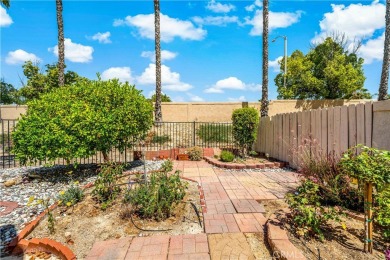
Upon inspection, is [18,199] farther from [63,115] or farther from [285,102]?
[285,102]

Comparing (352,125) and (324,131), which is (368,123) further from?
(324,131)

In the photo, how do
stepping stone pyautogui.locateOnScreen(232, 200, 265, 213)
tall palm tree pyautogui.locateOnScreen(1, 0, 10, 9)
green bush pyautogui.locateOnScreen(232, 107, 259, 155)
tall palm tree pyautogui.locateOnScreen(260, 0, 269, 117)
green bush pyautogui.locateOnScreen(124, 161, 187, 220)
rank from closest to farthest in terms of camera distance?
green bush pyautogui.locateOnScreen(124, 161, 187, 220)
stepping stone pyautogui.locateOnScreen(232, 200, 265, 213)
green bush pyautogui.locateOnScreen(232, 107, 259, 155)
tall palm tree pyautogui.locateOnScreen(1, 0, 10, 9)
tall palm tree pyautogui.locateOnScreen(260, 0, 269, 117)

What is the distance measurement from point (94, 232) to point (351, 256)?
316 centimetres

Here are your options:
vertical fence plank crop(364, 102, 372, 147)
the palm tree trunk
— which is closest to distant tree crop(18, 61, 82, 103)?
the palm tree trunk

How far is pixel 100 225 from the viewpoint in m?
3.44

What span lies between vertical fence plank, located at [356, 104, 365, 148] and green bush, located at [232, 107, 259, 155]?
364 cm

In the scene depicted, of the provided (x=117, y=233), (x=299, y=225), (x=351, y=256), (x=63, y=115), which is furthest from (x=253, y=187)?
(x=63, y=115)

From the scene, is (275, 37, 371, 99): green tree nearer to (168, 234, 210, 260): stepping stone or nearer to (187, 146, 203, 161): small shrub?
(187, 146, 203, 161): small shrub

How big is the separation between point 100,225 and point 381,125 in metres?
4.96

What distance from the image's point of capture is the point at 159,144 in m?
11.0

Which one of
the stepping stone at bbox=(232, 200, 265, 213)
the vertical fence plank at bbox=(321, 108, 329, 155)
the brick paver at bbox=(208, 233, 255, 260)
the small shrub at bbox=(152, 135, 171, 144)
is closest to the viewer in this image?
the brick paver at bbox=(208, 233, 255, 260)

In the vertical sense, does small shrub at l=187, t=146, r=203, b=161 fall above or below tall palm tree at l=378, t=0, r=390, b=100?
below

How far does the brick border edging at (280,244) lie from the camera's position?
Result: 94.1 inches

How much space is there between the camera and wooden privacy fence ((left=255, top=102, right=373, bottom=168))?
4.63m
